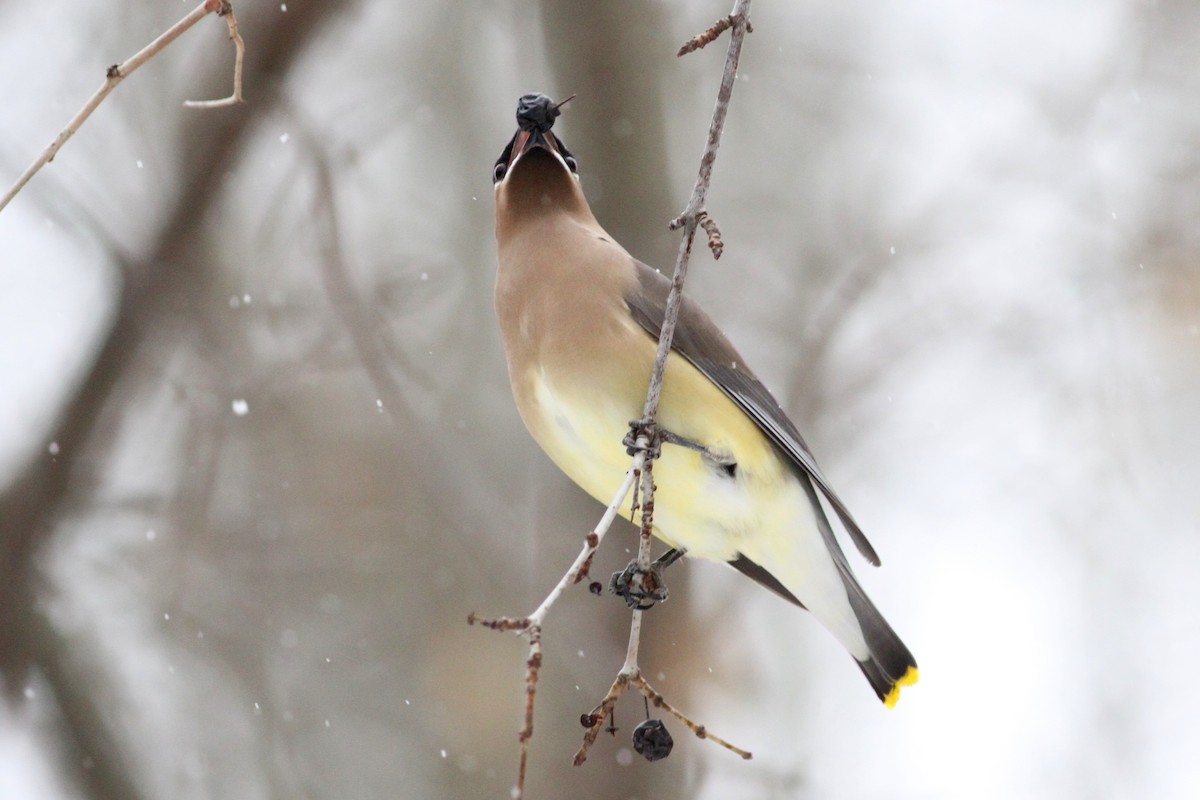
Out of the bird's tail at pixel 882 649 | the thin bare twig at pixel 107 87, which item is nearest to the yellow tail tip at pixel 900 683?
the bird's tail at pixel 882 649

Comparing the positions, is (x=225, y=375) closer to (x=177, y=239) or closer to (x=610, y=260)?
(x=177, y=239)

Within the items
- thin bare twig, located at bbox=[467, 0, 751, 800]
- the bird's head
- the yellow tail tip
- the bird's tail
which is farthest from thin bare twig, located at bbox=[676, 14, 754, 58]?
the yellow tail tip

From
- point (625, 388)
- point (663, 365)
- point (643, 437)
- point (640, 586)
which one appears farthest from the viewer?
point (625, 388)

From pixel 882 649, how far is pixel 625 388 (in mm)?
1414

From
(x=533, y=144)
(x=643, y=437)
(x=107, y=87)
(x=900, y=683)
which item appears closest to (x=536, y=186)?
(x=533, y=144)

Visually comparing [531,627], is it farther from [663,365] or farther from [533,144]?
[533,144]

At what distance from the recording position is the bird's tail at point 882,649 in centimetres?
375

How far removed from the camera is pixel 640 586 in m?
2.83

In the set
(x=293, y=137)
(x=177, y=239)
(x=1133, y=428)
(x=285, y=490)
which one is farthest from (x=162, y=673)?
(x=1133, y=428)

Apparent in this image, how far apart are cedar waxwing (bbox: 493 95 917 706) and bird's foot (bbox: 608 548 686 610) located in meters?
0.22

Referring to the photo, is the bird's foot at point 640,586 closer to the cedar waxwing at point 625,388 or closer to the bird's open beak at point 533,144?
the cedar waxwing at point 625,388

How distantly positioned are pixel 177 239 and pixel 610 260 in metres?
3.20

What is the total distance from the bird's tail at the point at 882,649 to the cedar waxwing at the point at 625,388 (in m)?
0.06

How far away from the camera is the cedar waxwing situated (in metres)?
3.06
